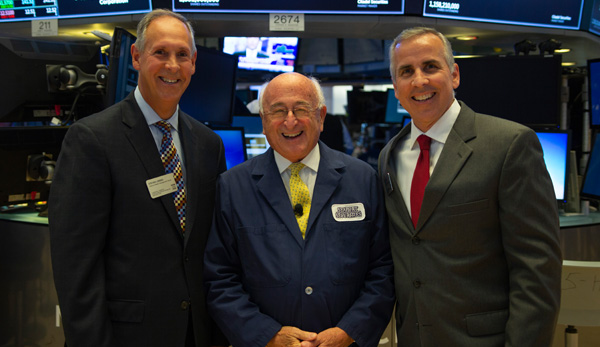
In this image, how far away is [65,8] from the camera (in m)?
3.72

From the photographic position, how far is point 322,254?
6.00ft

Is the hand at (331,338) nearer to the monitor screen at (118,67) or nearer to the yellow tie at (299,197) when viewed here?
the yellow tie at (299,197)

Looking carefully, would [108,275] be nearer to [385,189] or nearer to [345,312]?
[345,312]

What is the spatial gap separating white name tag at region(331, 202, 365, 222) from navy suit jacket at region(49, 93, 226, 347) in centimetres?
50

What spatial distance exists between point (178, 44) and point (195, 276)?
85cm

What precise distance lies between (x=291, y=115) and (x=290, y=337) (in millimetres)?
776

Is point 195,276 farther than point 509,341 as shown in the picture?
Yes

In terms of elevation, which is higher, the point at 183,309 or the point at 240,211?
the point at 240,211

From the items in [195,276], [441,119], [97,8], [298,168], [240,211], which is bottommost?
[195,276]

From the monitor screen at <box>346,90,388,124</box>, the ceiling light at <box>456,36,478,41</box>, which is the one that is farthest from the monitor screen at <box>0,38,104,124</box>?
the monitor screen at <box>346,90,388,124</box>

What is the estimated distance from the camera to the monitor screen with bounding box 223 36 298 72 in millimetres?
5246

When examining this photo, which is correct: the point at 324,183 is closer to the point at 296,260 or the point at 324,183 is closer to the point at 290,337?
the point at 296,260

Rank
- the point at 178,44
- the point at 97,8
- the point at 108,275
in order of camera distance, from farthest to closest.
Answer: the point at 97,8 → the point at 178,44 → the point at 108,275

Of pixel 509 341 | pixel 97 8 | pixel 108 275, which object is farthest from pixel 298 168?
pixel 97 8
